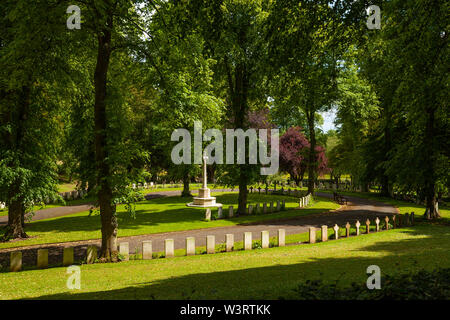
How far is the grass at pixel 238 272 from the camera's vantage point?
7.47 metres

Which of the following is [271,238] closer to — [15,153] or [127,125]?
[127,125]

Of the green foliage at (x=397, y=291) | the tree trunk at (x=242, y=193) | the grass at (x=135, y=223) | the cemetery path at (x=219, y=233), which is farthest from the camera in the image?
the tree trunk at (x=242, y=193)

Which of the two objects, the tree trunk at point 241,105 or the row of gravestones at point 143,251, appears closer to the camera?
the row of gravestones at point 143,251

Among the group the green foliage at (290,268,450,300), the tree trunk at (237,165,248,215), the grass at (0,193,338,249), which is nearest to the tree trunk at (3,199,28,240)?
the grass at (0,193,338,249)

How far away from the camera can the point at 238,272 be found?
9.98 m

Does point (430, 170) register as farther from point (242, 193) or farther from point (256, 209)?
point (242, 193)

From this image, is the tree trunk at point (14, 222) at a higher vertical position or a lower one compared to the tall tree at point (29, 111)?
lower

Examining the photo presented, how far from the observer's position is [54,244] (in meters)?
15.8

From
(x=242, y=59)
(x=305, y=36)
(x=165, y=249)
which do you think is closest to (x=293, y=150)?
(x=242, y=59)

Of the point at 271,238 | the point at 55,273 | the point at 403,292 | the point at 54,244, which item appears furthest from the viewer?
the point at 271,238

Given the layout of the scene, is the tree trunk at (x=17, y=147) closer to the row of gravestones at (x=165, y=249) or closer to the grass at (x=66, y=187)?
the row of gravestones at (x=165, y=249)

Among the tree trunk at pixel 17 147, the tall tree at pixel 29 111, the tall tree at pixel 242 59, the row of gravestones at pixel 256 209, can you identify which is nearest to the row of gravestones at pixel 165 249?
the tall tree at pixel 29 111
